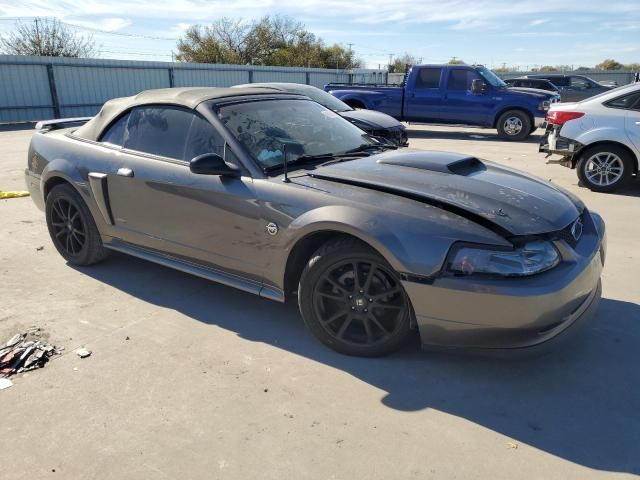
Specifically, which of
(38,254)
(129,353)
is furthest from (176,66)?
(129,353)

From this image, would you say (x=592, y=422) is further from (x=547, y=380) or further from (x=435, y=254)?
(x=435, y=254)

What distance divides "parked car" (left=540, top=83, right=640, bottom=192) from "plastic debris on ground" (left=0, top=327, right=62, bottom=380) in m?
7.15

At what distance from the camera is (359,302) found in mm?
3037

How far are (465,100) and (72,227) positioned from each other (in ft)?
38.9

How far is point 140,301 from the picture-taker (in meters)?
4.00

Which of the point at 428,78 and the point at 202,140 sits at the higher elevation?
the point at 428,78

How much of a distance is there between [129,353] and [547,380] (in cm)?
251

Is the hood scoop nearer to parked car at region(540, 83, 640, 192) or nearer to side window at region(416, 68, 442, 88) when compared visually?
parked car at region(540, 83, 640, 192)

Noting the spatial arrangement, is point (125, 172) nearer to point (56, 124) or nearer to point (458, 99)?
point (56, 124)

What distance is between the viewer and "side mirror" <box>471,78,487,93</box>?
13727 millimetres

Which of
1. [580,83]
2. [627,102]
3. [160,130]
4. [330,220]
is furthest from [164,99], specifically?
[580,83]

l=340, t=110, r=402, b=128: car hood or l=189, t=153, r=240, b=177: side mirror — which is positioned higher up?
l=189, t=153, r=240, b=177: side mirror

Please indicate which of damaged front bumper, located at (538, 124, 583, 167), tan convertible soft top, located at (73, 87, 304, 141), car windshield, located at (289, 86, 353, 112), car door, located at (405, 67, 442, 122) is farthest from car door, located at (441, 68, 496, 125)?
tan convertible soft top, located at (73, 87, 304, 141)

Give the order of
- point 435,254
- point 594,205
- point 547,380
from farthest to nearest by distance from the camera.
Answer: point 594,205 → point 547,380 → point 435,254
